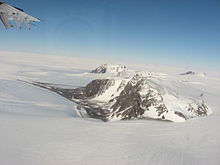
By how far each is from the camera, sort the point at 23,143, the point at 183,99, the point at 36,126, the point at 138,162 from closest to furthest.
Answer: the point at 138,162
the point at 23,143
the point at 36,126
the point at 183,99

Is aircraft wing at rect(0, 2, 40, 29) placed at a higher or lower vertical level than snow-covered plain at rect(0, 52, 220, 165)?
higher

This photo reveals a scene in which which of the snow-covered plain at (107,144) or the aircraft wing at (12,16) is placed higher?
the aircraft wing at (12,16)

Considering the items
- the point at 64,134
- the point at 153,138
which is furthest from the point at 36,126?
the point at 153,138

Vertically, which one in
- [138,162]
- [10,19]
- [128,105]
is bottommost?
[128,105]

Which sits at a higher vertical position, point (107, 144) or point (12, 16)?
point (12, 16)

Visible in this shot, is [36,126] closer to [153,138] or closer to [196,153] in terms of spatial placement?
[153,138]

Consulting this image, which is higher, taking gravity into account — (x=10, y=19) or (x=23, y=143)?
(x=10, y=19)

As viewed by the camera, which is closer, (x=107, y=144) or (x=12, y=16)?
(x=12, y=16)

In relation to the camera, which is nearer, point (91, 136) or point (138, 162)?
point (138, 162)
